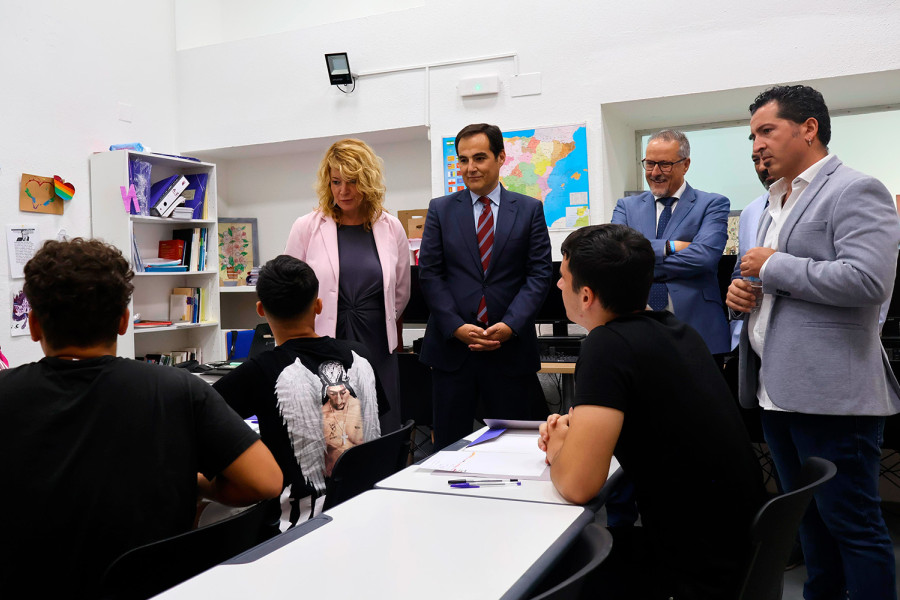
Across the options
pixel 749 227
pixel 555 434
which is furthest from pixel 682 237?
pixel 555 434

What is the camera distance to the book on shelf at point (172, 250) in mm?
5180

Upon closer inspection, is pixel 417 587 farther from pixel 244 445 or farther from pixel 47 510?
pixel 47 510

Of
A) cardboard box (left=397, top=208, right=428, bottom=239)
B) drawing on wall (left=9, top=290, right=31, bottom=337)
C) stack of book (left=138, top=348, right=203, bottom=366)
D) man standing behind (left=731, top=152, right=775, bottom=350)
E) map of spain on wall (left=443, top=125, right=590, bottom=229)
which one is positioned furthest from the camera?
stack of book (left=138, top=348, right=203, bottom=366)

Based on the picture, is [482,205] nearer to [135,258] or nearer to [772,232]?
[772,232]

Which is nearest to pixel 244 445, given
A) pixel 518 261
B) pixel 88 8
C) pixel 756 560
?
pixel 756 560

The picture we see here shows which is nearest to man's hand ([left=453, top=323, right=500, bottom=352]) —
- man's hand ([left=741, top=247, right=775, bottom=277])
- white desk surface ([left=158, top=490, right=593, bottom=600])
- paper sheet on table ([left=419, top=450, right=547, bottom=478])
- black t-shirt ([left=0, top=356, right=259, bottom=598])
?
paper sheet on table ([left=419, top=450, right=547, bottom=478])

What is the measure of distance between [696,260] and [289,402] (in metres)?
1.76

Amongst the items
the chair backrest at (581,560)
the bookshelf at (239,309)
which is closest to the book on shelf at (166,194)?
the bookshelf at (239,309)

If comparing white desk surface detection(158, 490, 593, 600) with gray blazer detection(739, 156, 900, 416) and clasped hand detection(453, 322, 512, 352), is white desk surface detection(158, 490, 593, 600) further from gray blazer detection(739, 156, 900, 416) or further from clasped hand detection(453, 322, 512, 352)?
clasped hand detection(453, 322, 512, 352)

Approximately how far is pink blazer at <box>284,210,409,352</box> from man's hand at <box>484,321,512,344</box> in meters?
0.45

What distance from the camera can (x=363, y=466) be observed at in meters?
1.62

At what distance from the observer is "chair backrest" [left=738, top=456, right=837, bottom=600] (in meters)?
1.13

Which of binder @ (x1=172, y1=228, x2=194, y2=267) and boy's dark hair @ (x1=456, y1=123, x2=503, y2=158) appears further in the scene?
binder @ (x1=172, y1=228, x2=194, y2=267)

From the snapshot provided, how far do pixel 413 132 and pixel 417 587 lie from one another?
4.34 metres
